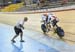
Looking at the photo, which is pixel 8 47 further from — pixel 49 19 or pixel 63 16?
pixel 63 16

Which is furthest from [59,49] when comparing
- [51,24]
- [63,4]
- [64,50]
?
[63,4]

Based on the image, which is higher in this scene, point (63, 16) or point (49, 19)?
point (49, 19)

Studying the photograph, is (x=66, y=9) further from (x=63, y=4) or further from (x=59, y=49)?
(x=59, y=49)

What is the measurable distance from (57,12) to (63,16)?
2.87 m

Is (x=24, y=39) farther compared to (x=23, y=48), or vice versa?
(x=24, y=39)

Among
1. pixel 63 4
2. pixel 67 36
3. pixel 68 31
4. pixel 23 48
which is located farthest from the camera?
pixel 63 4

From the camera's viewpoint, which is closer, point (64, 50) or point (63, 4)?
point (64, 50)

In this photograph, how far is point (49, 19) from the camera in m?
16.1

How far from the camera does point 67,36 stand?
15453 millimetres

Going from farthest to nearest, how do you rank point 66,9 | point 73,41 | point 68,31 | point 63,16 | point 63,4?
point 63,4 → point 66,9 → point 63,16 → point 68,31 → point 73,41

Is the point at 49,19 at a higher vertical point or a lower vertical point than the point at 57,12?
higher

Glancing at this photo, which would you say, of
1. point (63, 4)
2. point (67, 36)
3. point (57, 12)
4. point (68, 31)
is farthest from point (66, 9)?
point (67, 36)

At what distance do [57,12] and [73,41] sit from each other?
12.4 metres

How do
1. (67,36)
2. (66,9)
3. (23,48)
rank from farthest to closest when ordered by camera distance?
(66,9) → (67,36) → (23,48)
